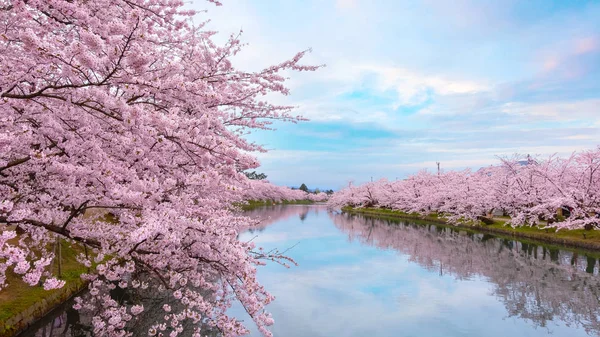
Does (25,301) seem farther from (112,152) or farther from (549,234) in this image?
(549,234)

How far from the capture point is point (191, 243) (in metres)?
5.84

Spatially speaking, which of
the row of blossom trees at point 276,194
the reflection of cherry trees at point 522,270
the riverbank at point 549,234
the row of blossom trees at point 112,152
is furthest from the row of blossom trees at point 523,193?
the row of blossom trees at point 276,194

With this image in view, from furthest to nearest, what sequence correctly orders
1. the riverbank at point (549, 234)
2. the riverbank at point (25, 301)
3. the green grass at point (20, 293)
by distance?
the riverbank at point (549, 234), the green grass at point (20, 293), the riverbank at point (25, 301)

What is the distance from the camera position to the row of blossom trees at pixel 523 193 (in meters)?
25.2

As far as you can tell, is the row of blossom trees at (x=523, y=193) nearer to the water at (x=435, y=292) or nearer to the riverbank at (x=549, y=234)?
the riverbank at (x=549, y=234)

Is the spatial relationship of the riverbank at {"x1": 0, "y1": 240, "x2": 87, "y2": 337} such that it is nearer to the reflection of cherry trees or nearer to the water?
the water

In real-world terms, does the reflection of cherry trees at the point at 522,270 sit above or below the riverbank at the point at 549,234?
below

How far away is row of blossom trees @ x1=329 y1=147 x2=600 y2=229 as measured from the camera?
25172 millimetres

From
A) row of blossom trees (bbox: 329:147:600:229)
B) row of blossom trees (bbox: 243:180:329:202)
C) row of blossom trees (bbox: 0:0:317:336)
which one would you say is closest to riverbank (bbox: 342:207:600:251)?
row of blossom trees (bbox: 329:147:600:229)

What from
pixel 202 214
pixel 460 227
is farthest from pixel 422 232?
pixel 202 214

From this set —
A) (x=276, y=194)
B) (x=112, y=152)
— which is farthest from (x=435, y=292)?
(x=276, y=194)

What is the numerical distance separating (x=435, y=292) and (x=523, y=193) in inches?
862

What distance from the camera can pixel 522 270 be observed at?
18.9 metres

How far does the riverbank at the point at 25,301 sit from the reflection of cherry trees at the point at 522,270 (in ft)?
48.1
